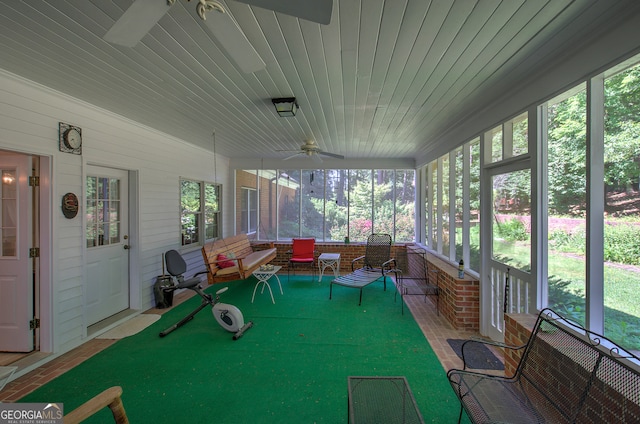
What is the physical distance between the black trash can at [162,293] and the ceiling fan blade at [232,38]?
3.76 m

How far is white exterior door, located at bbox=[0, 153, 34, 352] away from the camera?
2.75 m

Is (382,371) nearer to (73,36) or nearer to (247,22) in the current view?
(247,22)

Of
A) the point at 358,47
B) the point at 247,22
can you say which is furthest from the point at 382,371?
the point at 247,22

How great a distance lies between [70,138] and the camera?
9.66ft

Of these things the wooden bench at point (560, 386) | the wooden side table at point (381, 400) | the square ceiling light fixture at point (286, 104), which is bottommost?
the wooden side table at point (381, 400)

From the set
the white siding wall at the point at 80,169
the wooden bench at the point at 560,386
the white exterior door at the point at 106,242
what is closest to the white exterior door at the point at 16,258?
the white siding wall at the point at 80,169

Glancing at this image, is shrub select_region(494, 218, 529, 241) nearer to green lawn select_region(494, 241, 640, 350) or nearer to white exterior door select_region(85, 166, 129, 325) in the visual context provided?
green lawn select_region(494, 241, 640, 350)

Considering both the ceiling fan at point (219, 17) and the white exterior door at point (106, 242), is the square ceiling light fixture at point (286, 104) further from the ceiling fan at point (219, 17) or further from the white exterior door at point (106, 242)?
the white exterior door at point (106, 242)

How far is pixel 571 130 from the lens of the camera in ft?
6.75

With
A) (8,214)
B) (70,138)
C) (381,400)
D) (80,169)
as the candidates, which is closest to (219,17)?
(381,400)

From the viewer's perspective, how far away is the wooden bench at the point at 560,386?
4.39 ft

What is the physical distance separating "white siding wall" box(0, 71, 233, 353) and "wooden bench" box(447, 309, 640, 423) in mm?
3883

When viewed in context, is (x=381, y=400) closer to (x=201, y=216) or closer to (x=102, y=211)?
(x=102, y=211)

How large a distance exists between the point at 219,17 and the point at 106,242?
12.0 feet
